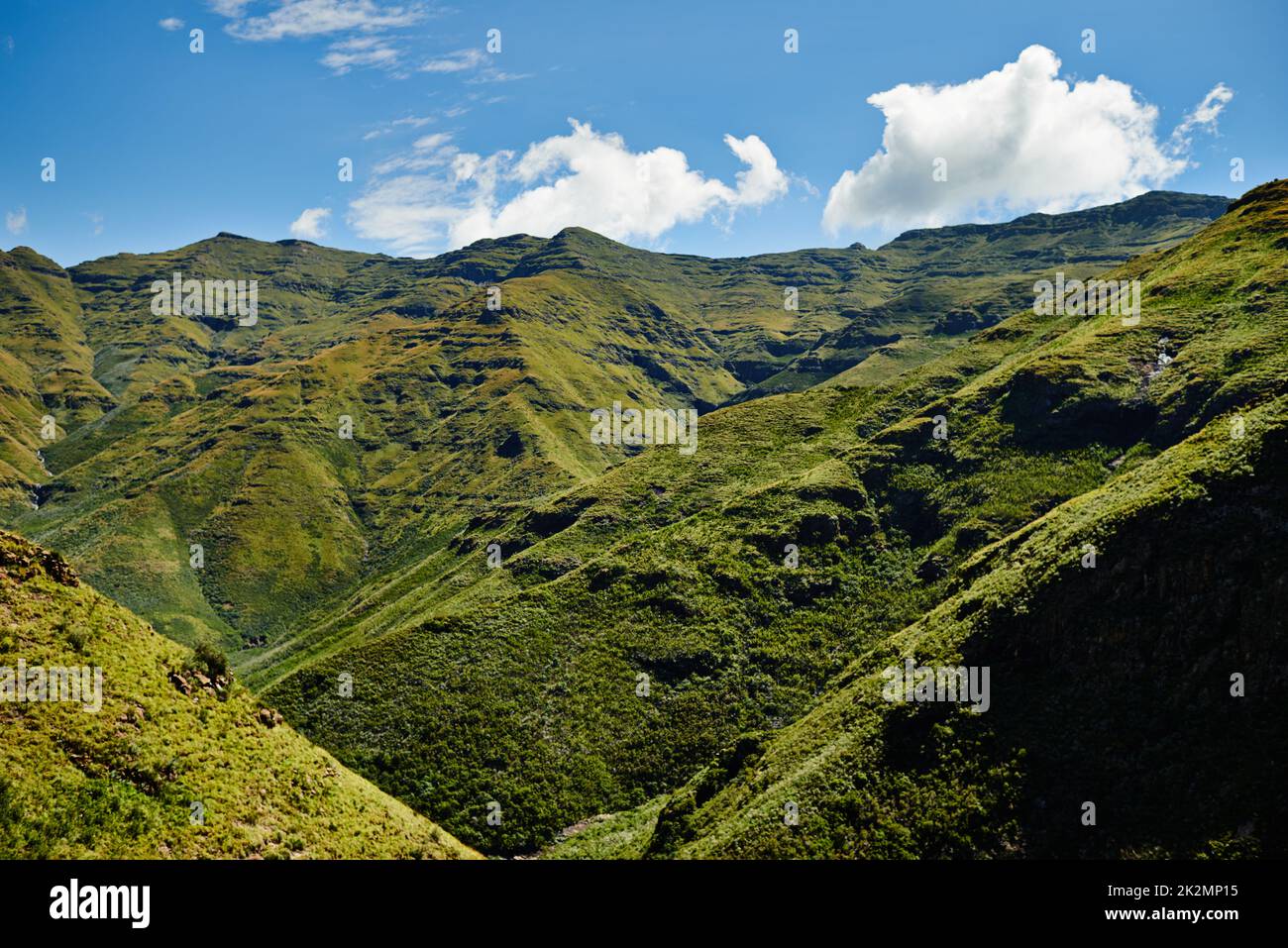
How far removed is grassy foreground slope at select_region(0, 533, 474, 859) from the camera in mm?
23391

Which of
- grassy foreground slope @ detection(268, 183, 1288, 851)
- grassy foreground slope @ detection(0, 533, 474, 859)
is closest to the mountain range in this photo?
grassy foreground slope @ detection(0, 533, 474, 859)

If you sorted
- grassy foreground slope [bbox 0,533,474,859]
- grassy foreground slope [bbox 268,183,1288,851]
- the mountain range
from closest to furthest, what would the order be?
grassy foreground slope [bbox 0,533,474,859] < the mountain range < grassy foreground slope [bbox 268,183,1288,851]

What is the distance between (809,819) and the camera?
4281 centimetres

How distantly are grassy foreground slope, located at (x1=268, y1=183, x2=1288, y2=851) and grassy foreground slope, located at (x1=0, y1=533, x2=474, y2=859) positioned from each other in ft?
104

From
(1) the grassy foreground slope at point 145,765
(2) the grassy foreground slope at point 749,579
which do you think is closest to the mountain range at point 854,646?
(1) the grassy foreground slope at point 145,765

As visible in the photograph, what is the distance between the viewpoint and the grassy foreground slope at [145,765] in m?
23.4

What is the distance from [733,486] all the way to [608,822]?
74891 millimetres

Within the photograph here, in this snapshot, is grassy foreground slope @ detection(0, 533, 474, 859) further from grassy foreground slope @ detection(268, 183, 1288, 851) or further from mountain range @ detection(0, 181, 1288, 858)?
grassy foreground slope @ detection(268, 183, 1288, 851)

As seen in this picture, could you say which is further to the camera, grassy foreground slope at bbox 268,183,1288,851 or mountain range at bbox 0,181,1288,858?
grassy foreground slope at bbox 268,183,1288,851

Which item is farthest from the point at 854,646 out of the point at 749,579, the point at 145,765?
the point at 145,765

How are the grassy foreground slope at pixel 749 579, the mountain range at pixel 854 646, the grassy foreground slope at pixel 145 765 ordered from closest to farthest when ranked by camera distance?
the grassy foreground slope at pixel 145 765, the mountain range at pixel 854 646, the grassy foreground slope at pixel 749 579

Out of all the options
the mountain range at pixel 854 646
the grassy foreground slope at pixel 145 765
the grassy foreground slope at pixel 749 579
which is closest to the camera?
the grassy foreground slope at pixel 145 765

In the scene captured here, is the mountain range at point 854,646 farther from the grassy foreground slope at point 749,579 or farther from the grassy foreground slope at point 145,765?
the grassy foreground slope at point 749,579

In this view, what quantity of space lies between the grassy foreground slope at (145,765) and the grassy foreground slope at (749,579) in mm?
31648
